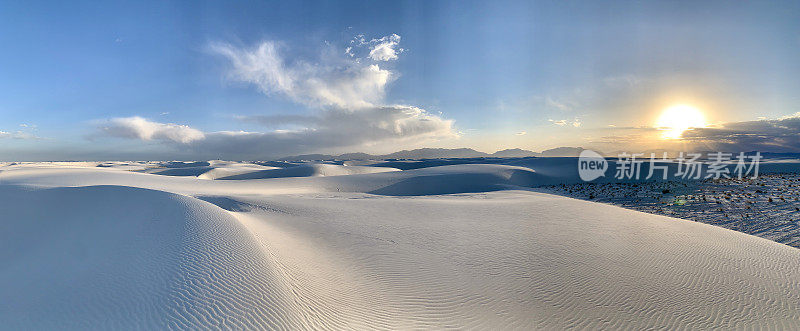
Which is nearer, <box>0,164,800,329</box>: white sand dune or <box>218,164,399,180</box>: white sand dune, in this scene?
<box>0,164,800,329</box>: white sand dune

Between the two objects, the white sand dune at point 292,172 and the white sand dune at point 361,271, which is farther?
the white sand dune at point 292,172

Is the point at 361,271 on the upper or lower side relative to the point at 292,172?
lower

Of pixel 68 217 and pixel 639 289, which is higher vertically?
pixel 68 217

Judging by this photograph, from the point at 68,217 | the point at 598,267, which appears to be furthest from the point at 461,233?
the point at 68,217

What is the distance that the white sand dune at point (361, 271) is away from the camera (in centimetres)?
418

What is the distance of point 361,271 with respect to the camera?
250 inches

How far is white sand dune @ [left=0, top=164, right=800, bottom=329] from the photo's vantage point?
4180 millimetres

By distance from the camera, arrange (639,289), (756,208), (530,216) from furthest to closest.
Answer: (756,208), (530,216), (639,289)

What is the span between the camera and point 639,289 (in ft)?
19.0

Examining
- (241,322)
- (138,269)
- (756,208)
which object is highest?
(138,269)

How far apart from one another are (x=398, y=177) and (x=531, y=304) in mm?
25333

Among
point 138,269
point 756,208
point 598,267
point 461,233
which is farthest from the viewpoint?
point 756,208

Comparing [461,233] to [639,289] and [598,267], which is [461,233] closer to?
[598,267]

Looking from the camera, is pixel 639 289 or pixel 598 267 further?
pixel 598 267
